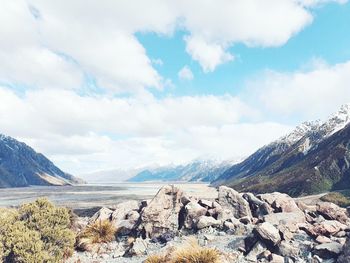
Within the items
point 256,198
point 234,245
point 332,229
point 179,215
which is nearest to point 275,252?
point 234,245

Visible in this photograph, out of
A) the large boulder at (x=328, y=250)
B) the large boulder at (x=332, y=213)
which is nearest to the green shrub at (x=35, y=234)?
the large boulder at (x=328, y=250)

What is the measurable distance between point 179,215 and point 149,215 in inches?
106

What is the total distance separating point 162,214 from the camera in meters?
35.3

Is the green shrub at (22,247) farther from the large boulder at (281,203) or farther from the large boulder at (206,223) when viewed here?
the large boulder at (281,203)

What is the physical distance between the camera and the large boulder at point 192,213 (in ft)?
110

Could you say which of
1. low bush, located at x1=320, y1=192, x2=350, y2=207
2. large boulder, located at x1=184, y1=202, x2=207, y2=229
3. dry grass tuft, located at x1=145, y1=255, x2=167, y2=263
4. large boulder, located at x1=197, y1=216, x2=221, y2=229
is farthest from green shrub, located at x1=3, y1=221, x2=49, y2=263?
low bush, located at x1=320, y1=192, x2=350, y2=207

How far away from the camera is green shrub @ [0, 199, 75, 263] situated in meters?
25.2

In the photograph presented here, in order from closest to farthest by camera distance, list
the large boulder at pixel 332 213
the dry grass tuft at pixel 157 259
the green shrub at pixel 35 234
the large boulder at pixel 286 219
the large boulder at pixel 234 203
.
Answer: the green shrub at pixel 35 234
the dry grass tuft at pixel 157 259
the large boulder at pixel 286 219
the large boulder at pixel 332 213
the large boulder at pixel 234 203

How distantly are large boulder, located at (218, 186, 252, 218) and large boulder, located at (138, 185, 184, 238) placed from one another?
4.30 metres

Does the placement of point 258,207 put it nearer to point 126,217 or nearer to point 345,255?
point 126,217

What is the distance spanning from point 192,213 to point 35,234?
1338 centimetres

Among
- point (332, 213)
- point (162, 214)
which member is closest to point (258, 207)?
point (332, 213)

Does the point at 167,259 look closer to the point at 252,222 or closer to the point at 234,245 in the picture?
the point at 234,245

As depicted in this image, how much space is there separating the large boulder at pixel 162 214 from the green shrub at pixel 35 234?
22.3ft
